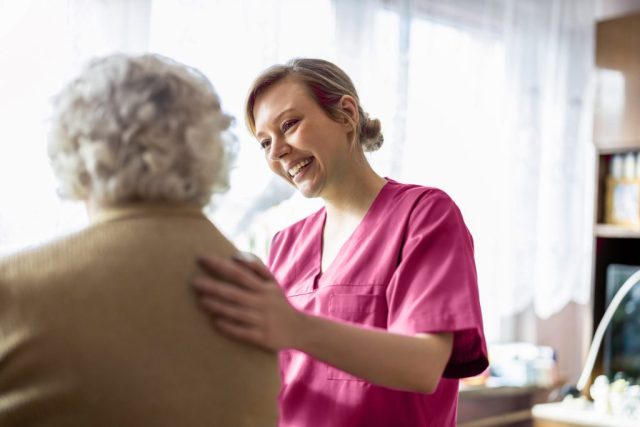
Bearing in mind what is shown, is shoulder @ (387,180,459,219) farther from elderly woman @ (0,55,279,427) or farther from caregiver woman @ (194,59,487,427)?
elderly woman @ (0,55,279,427)

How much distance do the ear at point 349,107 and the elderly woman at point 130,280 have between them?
2.08 ft

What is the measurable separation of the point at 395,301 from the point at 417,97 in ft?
6.90

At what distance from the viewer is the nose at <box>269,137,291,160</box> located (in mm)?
1587

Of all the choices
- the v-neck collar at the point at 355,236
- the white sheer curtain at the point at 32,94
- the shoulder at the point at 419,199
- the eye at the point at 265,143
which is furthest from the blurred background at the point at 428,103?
the shoulder at the point at 419,199

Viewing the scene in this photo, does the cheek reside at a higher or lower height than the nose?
lower

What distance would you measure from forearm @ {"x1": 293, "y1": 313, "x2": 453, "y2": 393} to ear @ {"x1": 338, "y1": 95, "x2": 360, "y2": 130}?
55cm

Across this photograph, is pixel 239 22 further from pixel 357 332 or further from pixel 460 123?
pixel 357 332

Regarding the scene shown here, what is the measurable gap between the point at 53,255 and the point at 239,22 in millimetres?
1825

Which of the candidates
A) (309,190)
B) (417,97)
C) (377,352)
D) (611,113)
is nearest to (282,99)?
(309,190)

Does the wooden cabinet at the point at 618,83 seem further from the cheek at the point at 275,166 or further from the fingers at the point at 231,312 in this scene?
the fingers at the point at 231,312

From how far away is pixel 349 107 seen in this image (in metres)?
1.62

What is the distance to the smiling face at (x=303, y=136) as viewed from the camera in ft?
5.16

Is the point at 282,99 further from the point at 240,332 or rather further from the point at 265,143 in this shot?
the point at 240,332

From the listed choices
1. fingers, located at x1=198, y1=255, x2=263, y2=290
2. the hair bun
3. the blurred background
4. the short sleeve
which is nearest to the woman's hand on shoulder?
fingers, located at x1=198, y1=255, x2=263, y2=290
